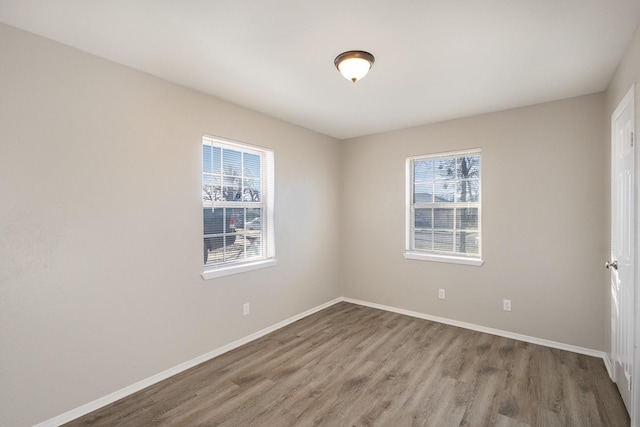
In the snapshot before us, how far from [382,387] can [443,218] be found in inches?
91.0

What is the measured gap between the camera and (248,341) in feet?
10.9

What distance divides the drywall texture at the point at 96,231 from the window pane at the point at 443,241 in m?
2.54

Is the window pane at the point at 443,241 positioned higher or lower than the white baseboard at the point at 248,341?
higher

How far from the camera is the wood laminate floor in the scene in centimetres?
209

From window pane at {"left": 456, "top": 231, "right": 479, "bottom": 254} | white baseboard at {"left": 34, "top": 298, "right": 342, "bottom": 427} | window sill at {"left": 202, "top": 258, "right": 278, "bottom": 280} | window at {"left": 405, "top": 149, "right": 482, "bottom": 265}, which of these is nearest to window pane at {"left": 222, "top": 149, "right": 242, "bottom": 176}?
window sill at {"left": 202, "top": 258, "right": 278, "bottom": 280}

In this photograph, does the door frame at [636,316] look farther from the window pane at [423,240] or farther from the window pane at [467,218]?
the window pane at [423,240]

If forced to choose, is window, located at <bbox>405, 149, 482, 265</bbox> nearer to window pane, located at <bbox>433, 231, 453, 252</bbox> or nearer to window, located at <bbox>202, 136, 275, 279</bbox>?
window pane, located at <bbox>433, 231, 453, 252</bbox>

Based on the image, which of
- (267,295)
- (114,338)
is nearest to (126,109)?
(114,338)

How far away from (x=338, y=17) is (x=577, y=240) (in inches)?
122

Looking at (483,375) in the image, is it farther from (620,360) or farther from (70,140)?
(70,140)

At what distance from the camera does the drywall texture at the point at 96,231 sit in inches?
74.7

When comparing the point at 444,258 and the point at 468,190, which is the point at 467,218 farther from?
the point at 444,258

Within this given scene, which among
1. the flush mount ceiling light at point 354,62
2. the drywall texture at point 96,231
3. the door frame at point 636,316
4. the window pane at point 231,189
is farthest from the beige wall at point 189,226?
the flush mount ceiling light at point 354,62

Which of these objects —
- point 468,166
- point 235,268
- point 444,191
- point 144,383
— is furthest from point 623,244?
point 144,383
